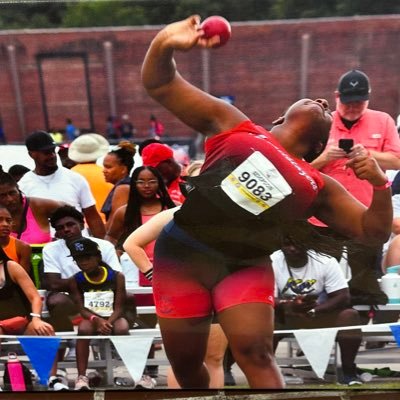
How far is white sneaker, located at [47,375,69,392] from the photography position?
4.40 metres

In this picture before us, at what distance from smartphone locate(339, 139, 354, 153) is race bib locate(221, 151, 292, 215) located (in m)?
0.26

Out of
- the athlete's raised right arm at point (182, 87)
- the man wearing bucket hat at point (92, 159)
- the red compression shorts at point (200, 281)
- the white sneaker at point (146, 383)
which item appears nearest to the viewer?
the athlete's raised right arm at point (182, 87)

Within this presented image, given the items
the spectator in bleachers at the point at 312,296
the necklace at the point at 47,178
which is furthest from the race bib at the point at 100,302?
the spectator in bleachers at the point at 312,296

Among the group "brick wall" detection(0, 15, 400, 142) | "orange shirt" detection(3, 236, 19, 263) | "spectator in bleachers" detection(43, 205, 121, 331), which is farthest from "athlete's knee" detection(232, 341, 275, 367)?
"orange shirt" detection(3, 236, 19, 263)

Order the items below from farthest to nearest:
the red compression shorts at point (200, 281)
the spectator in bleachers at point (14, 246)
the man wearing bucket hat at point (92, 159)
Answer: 1. the spectator in bleachers at point (14, 246)
2. the man wearing bucket hat at point (92, 159)
3. the red compression shorts at point (200, 281)

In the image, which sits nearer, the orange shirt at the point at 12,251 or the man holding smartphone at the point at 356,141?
the man holding smartphone at the point at 356,141

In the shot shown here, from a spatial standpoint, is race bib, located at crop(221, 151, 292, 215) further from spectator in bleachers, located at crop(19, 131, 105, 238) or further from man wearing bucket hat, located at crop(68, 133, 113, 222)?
spectator in bleachers, located at crop(19, 131, 105, 238)

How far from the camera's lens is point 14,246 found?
4.28m

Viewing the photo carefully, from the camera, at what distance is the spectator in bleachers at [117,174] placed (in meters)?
4.15

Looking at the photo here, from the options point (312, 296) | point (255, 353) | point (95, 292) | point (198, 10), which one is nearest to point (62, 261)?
point (95, 292)

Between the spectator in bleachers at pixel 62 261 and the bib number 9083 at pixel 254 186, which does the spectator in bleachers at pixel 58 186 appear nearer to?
the spectator in bleachers at pixel 62 261

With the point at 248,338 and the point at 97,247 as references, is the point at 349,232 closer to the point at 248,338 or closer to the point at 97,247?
the point at 248,338

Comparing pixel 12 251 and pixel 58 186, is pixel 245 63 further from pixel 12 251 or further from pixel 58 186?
pixel 12 251

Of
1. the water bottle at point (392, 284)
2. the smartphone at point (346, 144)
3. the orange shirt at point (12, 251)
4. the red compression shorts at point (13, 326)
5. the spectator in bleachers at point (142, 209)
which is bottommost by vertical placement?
the red compression shorts at point (13, 326)
